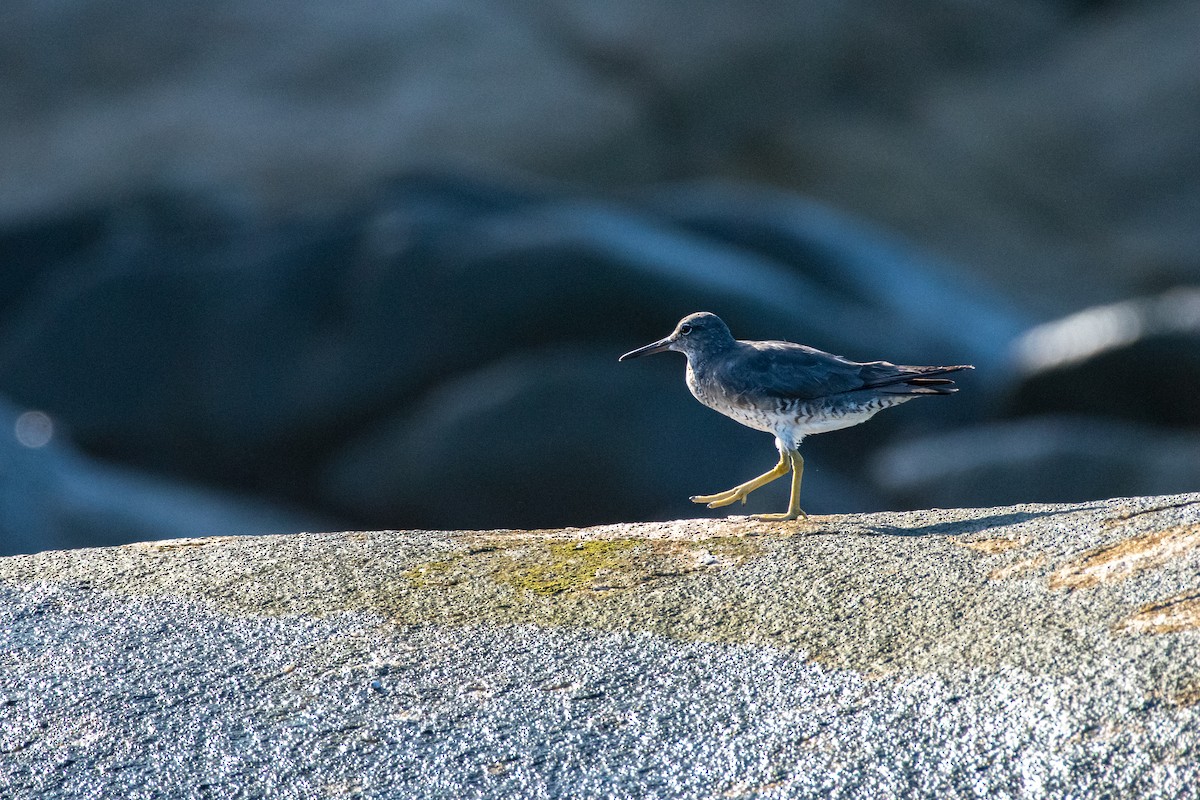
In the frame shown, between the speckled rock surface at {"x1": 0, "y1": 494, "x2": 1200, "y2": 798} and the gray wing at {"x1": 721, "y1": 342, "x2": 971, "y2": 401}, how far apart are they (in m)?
0.93

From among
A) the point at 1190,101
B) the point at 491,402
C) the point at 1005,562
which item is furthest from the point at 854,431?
the point at 1190,101

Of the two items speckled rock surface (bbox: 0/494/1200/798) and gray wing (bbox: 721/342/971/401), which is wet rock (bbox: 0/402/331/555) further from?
gray wing (bbox: 721/342/971/401)

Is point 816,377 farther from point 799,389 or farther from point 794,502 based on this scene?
point 794,502

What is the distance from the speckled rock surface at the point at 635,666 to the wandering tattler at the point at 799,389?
36.0 inches

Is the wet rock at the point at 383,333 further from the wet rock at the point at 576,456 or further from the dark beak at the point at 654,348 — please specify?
the dark beak at the point at 654,348

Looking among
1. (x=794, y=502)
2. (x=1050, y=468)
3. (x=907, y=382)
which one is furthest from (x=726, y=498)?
(x=1050, y=468)

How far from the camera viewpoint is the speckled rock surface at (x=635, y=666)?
3.89m

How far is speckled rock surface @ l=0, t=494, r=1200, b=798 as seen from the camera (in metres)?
3.89

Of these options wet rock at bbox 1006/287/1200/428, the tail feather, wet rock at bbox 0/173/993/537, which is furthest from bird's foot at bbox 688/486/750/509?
wet rock at bbox 1006/287/1200/428

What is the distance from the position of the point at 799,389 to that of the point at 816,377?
0.31 ft

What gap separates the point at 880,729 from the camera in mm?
4004

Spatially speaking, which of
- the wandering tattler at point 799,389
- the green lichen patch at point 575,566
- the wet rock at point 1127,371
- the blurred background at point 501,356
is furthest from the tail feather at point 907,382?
the wet rock at point 1127,371

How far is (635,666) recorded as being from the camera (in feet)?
14.7

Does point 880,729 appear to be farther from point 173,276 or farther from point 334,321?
point 173,276
